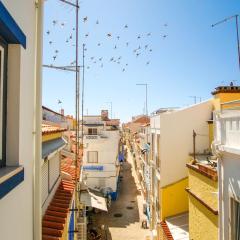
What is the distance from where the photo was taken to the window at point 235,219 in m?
6.08

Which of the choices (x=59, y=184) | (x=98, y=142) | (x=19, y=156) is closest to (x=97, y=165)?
(x=98, y=142)

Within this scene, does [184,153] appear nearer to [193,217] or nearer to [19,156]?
[193,217]

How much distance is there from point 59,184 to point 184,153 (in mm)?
7756

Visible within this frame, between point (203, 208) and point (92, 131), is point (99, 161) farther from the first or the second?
point (203, 208)

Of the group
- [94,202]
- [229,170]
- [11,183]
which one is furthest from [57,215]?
[94,202]

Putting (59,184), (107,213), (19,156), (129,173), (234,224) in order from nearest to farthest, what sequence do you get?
(19,156) → (234,224) → (59,184) → (107,213) → (129,173)

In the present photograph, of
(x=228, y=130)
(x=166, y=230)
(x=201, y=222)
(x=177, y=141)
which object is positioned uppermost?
(x=228, y=130)

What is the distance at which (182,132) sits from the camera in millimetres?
16750

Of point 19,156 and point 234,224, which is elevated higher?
point 19,156

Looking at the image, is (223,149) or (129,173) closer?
(223,149)

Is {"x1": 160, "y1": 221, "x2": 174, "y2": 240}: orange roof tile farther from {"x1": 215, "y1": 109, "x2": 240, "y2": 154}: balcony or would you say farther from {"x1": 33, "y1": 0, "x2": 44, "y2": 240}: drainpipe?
{"x1": 33, "y1": 0, "x2": 44, "y2": 240}: drainpipe

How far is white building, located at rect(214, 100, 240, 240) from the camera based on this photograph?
19.6 feet

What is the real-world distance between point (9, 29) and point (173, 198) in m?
15.1

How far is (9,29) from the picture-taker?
3053mm
